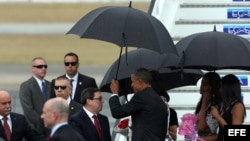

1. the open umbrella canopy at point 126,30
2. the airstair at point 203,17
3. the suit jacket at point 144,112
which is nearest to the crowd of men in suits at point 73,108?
the suit jacket at point 144,112

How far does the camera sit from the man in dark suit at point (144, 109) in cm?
1059

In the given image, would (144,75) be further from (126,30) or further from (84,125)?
(84,125)

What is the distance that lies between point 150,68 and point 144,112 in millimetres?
1165

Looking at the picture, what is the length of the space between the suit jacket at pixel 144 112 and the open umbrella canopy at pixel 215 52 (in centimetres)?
74

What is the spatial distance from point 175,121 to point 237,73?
3.08m

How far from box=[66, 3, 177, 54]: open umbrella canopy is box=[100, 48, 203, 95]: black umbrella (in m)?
0.73

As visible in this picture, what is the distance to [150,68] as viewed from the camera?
11.7 meters

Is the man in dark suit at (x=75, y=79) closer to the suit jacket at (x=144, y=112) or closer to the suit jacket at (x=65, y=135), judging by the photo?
the suit jacket at (x=144, y=112)

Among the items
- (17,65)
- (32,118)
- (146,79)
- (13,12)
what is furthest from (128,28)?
(13,12)

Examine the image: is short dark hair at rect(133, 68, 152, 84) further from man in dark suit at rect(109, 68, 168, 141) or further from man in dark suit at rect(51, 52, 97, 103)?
man in dark suit at rect(51, 52, 97, 103)

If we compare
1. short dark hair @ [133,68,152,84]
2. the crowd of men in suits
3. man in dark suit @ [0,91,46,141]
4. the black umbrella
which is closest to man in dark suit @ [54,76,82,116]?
the crowd of men in suits

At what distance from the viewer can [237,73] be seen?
14328 millimetres

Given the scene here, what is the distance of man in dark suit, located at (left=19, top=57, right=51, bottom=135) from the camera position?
40.1 feet

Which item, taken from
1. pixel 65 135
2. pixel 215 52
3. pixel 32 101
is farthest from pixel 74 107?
pixel 65 135
